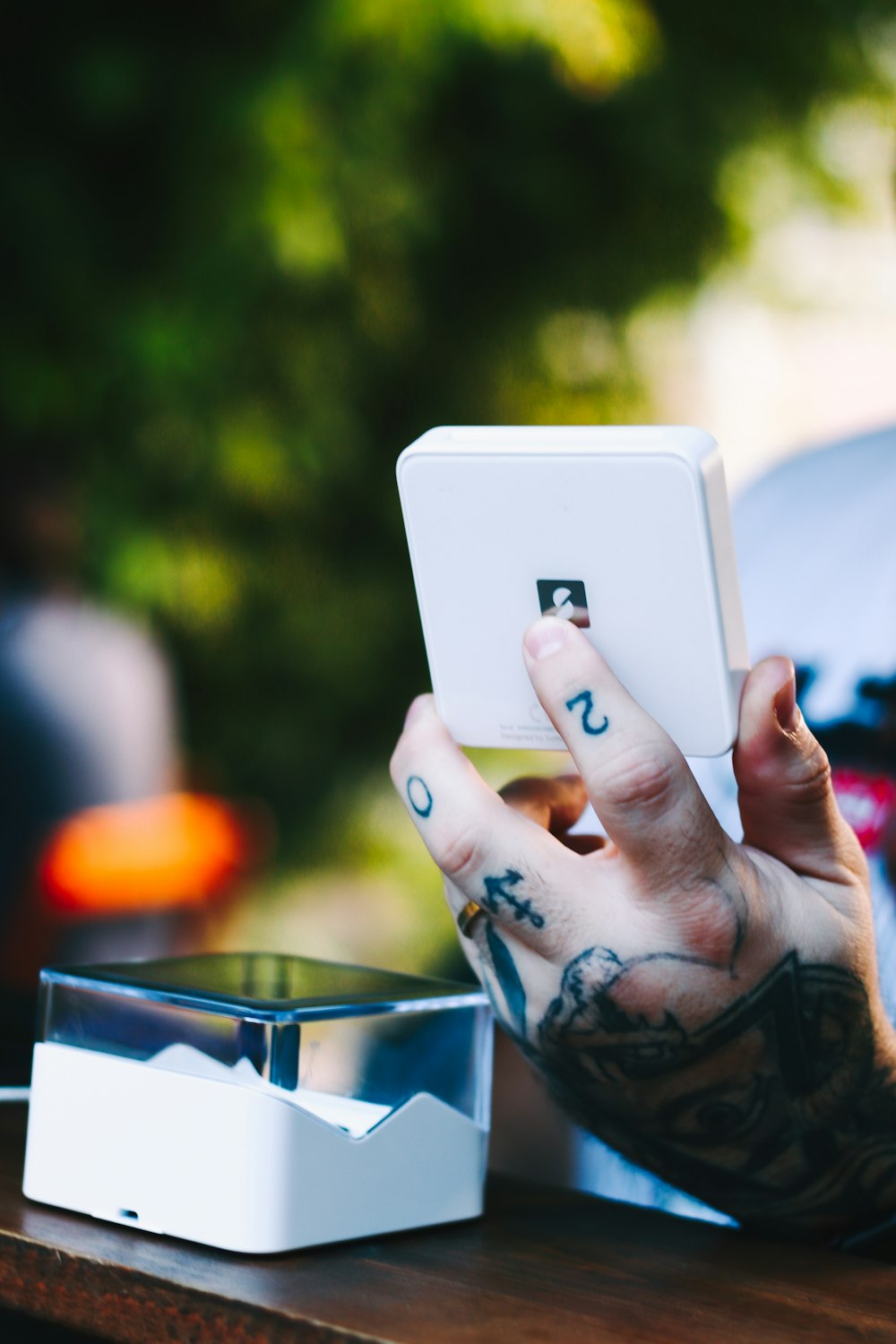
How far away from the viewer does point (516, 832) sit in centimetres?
62

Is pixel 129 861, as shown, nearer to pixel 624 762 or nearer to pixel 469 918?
pixel 469 918

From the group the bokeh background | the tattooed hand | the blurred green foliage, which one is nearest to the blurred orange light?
the bokeh background

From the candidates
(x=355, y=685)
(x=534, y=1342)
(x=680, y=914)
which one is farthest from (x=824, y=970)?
(x=355, y=685)

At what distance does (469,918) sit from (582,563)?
181 mm

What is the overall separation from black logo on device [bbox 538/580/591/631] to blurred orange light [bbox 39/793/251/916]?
179 centimetres

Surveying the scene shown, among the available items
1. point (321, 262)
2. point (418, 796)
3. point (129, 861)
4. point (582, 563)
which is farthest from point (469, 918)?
point (321, 262)

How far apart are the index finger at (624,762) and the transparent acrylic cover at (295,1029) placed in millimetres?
162

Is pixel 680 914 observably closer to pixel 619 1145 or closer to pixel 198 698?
pixel 619 1145

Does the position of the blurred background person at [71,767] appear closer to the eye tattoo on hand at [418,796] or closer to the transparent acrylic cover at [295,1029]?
the transparent acrylic cover at [295,1029]

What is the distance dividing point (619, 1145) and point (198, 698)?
3088 millimetres

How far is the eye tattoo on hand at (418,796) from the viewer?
2.09 feet

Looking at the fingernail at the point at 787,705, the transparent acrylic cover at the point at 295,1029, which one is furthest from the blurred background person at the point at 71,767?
the fingernail at the point at 787,705

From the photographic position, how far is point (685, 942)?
2.01ft

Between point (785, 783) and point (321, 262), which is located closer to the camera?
point (785, 783)
